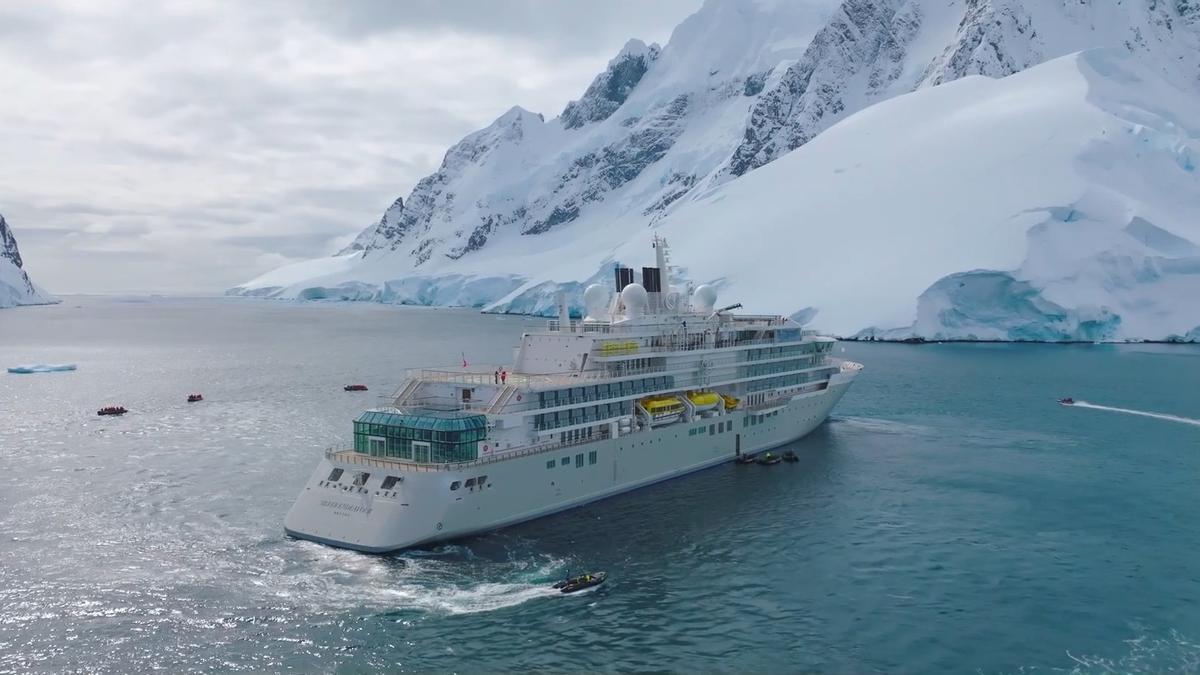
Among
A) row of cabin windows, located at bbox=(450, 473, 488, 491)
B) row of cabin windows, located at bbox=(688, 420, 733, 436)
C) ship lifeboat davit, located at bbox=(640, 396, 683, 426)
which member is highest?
ship lifeboat davit, located at bbox=(640, 396, 683, 426)

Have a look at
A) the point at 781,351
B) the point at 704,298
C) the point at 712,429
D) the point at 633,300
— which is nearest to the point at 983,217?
the point at 781,351

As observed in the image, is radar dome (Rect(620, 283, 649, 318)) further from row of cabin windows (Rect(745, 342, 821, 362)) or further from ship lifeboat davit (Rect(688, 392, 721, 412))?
row of cabin windows (Rect(745, 342, 821, 362))

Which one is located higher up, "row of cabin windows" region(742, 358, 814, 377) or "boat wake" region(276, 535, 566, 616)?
"row of cabin windows" region(742, 358, 814, 377)

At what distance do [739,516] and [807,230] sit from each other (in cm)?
9977

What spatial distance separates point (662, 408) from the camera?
46219 mm

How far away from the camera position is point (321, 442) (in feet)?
182

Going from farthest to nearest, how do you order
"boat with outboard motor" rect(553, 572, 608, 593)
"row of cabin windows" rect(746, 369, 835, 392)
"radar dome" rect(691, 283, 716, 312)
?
"radar dome" rect(691, 283, 716, 312), "row of cabin windows" rect(746, 369, 835, 392), "boat with outboard motor" rect(553, 572, 608, 593)

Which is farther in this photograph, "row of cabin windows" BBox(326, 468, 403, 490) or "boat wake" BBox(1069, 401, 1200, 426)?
"boat wake" BBox(1069, 401, 1200, 426)

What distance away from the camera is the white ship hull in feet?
113

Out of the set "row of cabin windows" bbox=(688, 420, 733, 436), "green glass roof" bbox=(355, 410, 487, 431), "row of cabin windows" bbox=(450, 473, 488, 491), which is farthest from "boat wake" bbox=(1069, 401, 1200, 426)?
"green glass roof" bbox=(355, 410, 487, 431)

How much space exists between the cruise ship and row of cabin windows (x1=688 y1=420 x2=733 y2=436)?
0.12 metres

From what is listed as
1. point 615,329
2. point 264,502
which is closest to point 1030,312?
point 615,329

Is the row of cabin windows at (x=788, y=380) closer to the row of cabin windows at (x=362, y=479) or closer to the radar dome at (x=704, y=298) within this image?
the radar dome at (x=704, y=298)

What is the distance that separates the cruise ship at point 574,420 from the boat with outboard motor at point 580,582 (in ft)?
19.3
